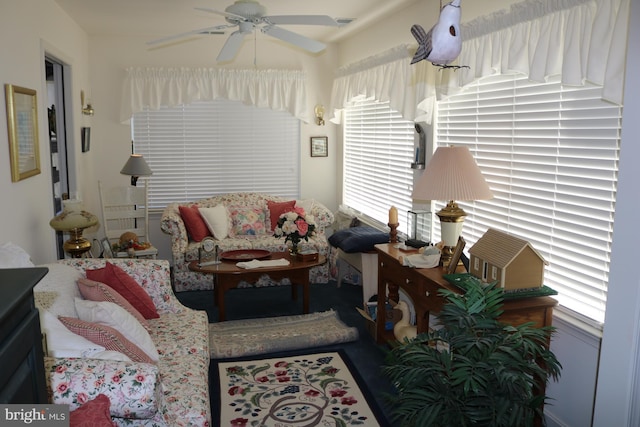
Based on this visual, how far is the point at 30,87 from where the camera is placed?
377cm

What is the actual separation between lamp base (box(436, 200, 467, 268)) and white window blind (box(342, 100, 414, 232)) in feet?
4.94

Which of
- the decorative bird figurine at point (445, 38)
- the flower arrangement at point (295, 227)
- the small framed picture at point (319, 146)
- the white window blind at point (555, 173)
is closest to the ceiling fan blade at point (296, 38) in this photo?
the white window blind at point (555, 173)

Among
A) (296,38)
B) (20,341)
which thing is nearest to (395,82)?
(296,38)

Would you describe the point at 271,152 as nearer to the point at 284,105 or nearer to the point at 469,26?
the point at 284,105

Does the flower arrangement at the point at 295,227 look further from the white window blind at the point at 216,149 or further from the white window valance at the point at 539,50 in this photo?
the white window blind at the point at 216,149

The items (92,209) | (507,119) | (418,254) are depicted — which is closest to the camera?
(507,119)

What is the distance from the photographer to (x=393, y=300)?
4148 mm

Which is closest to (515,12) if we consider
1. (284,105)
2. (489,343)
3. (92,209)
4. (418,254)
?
(418,254)

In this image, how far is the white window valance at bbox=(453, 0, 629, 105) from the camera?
94.1 inches

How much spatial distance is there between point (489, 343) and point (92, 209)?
5.10 metres

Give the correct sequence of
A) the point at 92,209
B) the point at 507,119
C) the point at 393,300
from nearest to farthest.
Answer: the point at 507,119 < the point at 393,300 < the point at 92,209

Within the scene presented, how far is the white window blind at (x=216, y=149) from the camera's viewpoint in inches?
256

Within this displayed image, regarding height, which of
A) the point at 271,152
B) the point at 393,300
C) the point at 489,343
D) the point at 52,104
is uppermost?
the point at 52,104

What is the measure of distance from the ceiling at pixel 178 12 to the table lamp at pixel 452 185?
62.4 inches
